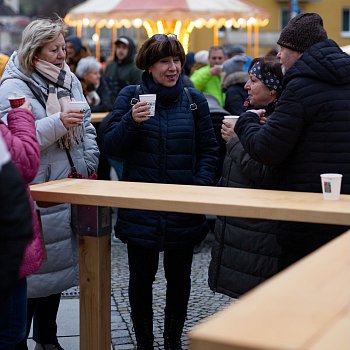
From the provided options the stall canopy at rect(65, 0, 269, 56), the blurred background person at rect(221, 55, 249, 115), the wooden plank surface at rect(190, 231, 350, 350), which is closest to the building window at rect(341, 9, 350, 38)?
the stall canopy at rect(65, 0, 269, 56)

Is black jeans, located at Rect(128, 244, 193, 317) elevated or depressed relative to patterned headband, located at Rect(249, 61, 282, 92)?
depressed

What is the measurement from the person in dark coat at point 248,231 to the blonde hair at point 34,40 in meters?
1.11

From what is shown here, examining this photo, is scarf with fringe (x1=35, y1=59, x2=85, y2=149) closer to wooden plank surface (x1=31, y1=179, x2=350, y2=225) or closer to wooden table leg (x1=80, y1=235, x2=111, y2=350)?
wooden plank surface (x1=31, y1=179, x2=350, y2=225)

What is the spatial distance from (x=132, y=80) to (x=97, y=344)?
295 inches

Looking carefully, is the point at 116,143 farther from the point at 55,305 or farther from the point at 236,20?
the point at 236,20

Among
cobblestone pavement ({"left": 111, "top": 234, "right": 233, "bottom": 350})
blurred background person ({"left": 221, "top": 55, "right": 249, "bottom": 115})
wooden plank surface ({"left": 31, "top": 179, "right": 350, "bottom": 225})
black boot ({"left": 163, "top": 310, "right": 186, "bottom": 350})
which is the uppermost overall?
wooden plank surface ({"left": 31, "top": 179, "right": 350, "bottom": 225})

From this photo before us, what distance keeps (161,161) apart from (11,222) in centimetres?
213

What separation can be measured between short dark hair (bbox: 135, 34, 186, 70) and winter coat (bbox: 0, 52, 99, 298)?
22.6 inches

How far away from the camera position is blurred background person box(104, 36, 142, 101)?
11.7 meters

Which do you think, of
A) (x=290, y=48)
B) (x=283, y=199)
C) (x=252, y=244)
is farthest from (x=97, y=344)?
(x=290, y=48)

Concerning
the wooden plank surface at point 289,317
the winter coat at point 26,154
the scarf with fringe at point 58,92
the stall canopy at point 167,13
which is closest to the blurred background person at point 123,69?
the stall canopy at point 167,13

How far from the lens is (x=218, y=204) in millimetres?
3889

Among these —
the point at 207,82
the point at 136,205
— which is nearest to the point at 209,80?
the point at 207,82

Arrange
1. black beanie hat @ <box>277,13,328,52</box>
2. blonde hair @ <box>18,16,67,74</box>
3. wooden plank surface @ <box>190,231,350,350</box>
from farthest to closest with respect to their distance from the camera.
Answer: blonde hair @ <box>18,16,67,74</box>
black beanie hat @ <box>277,13,328,52</box>
wooden plank surface @ <box>190,231,350,350</box>
